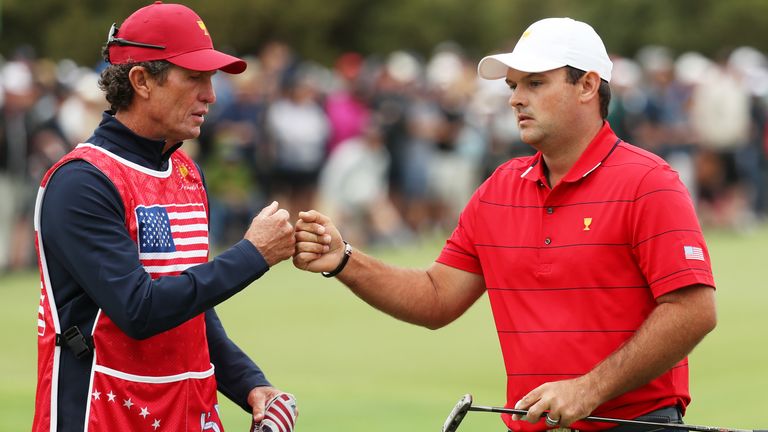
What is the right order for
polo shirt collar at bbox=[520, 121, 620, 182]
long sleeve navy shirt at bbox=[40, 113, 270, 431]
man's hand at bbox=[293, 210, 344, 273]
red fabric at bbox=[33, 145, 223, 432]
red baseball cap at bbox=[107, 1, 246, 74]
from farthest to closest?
man's hand at bbox=[293, 210, 344, 273], polo shirt collar at bbox=[520, 121, 620, 182], red baseball cap at bbox=[107, 1, 246, 74], red fabric at bbox=[33, 145, 223, 432], long sleeve navy shirt at bbox=[40, 113, 270, 431]

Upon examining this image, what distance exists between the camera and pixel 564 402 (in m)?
4.67

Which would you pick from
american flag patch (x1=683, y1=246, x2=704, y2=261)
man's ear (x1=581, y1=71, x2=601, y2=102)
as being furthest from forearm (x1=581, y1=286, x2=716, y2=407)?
man's ear (x1=581, y1=71, x2=601, y2=102)

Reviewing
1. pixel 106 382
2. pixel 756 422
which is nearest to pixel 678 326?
pixel 106 382

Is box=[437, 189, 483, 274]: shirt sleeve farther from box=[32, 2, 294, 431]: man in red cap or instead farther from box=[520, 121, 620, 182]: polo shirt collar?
box=[32, 2, 294, 431]: man in red cap

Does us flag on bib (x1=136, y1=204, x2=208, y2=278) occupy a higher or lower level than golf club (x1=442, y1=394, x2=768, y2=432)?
higher

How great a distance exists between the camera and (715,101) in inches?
926

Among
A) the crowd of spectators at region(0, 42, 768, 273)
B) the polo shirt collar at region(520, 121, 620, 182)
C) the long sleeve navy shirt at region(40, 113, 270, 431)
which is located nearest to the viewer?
the long sleeve navy shirt at region(40, 113, 270, 431)

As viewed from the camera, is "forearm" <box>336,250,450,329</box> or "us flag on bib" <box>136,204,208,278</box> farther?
"forearm" <box>336,250,450,329</box>

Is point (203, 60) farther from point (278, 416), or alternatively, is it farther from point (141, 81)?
point (278, 416)

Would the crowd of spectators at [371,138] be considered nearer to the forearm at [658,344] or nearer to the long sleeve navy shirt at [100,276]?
the long sleeve navy shirt at [100,276]

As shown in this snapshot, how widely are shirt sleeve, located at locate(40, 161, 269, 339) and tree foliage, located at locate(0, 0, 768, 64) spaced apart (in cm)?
2439

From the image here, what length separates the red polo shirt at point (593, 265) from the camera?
15.5ft

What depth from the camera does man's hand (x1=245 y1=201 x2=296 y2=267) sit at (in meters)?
4.73

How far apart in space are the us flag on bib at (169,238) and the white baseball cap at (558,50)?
1313 millimetres
